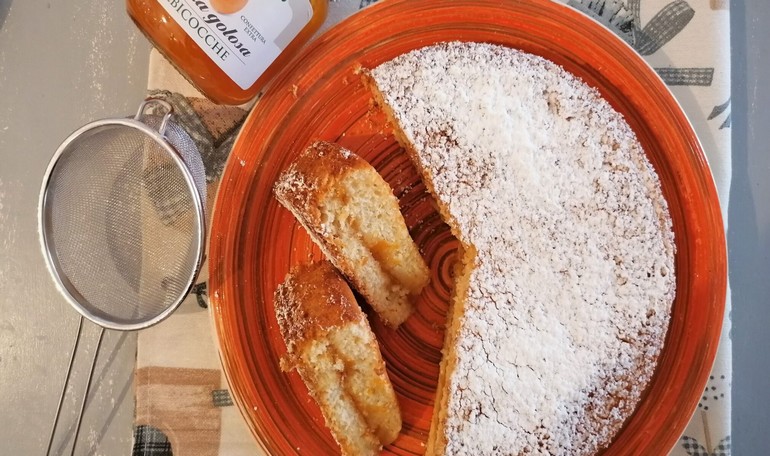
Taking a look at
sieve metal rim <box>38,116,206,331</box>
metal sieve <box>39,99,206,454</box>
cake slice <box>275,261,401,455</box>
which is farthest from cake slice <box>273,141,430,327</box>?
metal sieve <box>39,99,206,454</box>

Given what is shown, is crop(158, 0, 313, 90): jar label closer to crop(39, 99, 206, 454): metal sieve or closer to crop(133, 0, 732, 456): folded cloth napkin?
crop(133, 0, 732, 456): folded cloth napkin

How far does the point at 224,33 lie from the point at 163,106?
1.46 ft

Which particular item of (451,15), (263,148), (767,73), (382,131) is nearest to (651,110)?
(767,73)

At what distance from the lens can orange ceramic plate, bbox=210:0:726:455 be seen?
158 centimetres

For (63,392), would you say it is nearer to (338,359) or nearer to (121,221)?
(121,221)

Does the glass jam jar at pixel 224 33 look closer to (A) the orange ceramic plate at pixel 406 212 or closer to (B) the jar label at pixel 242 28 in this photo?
(B) the jar label at pixel 242 28

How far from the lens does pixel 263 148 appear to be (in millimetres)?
1683

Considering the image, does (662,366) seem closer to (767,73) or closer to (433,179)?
(433,179)

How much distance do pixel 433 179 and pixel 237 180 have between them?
1.91ft

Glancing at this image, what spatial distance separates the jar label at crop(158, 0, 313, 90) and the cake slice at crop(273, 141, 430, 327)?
271 mm

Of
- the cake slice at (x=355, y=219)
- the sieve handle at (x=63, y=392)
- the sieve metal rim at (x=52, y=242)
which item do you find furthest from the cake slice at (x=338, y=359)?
the sieve handle at (x=63, y=392)

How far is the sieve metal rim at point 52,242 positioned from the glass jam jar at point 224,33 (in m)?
0.22

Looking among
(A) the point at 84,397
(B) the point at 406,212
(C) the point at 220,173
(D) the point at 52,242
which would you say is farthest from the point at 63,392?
(B) the point at 406,212

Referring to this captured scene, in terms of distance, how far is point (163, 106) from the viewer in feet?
5.82
